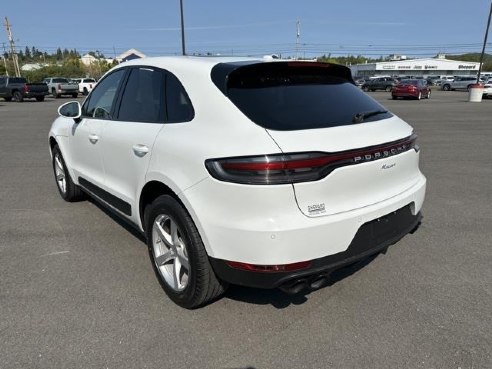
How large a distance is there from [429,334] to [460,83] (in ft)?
177

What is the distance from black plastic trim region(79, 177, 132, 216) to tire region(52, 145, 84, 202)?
0.58m

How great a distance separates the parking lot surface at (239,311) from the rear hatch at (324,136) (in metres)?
0.86

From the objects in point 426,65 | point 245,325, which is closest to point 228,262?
point 245,325

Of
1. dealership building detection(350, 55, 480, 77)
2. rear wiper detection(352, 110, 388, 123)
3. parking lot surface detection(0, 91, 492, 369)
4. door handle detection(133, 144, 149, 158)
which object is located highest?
rear wiper detection(352, 110, 388, 123)

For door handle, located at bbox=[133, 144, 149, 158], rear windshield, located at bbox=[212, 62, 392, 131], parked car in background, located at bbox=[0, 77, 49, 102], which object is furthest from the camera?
parked car in background, located at bbox=[0, 77, 49, 102]

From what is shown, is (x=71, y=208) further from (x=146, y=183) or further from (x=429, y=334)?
(x=429, y=334)

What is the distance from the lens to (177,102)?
2932mm

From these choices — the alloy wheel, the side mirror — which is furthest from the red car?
the alloy wheel

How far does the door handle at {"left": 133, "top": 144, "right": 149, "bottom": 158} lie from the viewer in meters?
3.04

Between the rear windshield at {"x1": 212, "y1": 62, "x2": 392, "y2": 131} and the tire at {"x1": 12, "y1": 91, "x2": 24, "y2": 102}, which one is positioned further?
the tire at {"x1": 12, "y1": 91, "x2": 24, "y2": 102}

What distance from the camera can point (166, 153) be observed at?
2783 mm

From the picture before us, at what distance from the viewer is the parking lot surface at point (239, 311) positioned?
2475 millimetres

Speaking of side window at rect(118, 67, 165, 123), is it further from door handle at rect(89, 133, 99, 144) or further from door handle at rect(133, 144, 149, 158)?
door handle at rect(89, 133, 99, 144)

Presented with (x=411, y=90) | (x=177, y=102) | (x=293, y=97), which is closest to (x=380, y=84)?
(x=411, y=90)
